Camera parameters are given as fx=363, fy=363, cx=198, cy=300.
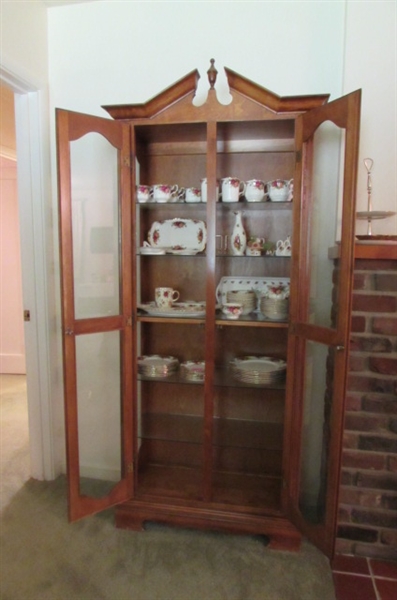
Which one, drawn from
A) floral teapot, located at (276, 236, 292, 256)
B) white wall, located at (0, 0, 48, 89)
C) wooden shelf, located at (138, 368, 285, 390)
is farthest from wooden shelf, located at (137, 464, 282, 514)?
white wall, located at (0, 0, 48, 89)

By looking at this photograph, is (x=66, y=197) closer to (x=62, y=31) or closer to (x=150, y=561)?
(x=62, y=31)

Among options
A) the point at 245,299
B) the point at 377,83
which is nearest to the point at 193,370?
the point at 245,299

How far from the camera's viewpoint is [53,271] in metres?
2.06

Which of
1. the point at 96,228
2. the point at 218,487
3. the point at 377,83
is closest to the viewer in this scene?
the point at 377,83

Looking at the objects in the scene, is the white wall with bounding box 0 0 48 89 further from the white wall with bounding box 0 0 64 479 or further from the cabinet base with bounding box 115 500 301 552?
the cabinet base with bounding box 115 500 301 552

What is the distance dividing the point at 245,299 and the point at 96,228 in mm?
777

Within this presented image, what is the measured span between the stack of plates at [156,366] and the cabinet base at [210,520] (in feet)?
1.97

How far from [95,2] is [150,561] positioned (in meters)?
2.69

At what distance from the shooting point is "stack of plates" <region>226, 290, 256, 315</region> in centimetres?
173

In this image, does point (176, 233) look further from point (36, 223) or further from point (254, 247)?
point (36, 223)

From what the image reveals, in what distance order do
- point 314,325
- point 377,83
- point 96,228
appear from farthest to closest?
point 96,228 → point 377,83 → point 314,325

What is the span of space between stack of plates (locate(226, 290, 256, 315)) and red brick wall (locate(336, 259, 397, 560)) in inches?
18.1

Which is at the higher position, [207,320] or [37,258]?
[37,258]

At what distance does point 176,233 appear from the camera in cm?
187
